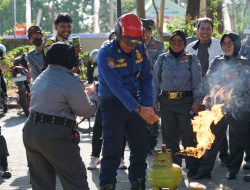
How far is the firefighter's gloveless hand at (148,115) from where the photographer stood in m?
6.94

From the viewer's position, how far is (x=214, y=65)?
8.71 meters

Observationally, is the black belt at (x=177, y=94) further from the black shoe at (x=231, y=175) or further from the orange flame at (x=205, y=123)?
the black shoe at (x=231, y=175)

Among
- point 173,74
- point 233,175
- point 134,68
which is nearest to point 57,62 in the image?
point 134,68

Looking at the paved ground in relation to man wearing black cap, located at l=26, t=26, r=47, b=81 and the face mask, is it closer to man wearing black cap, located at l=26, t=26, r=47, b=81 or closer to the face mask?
man wearing black cap, located at l=26, t=26, r=47, b=81

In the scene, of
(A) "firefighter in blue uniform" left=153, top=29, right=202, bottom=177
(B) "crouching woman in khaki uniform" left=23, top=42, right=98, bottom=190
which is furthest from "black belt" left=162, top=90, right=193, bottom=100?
(B) "crouching woman in khaki uniform" left=23, top=42, right=98, bottom=190

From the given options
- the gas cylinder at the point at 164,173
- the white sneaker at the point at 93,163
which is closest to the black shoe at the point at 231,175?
the white sneaker at the point at 93,163

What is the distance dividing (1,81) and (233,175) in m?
3.58

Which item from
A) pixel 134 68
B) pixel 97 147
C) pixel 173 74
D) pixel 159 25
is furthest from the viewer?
pixel 159 25

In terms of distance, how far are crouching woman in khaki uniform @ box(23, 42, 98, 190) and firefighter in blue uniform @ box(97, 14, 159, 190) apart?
2.87 feet

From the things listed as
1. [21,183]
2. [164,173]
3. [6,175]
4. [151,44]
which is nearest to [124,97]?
[164,173]

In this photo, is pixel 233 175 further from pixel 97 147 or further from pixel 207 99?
pixel 97 147

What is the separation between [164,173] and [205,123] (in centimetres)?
195

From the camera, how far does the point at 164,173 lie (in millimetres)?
6047

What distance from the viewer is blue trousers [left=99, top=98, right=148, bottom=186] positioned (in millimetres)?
7320
